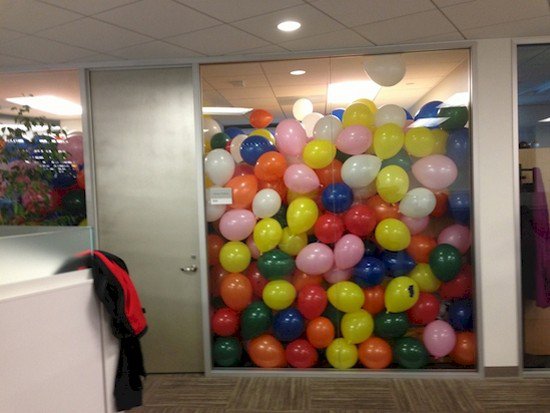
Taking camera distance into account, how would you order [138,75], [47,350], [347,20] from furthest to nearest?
[138,75] → [347,20] → [47,350]

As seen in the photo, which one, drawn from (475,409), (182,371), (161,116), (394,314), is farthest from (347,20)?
(182,371)

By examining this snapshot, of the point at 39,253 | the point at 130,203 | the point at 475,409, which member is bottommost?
the point at 475,409

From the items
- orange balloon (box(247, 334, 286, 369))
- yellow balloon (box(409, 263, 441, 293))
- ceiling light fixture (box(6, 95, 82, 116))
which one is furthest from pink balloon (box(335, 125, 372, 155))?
ceiling light fixture (box(6, 95, 82, 116))

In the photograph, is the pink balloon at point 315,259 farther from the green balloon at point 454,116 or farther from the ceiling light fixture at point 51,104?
the ceiling light fixture at point 51,104

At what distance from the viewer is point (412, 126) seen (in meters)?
3.14

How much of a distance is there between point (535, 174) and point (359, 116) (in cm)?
137

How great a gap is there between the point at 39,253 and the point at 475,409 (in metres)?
2.69

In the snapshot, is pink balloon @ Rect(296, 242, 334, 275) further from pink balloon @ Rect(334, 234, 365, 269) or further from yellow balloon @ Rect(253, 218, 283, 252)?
yellow balloon @ Rect(253, 218, 283, 252)

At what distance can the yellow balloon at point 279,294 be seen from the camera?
317cm

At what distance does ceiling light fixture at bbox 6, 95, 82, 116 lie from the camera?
3.44m

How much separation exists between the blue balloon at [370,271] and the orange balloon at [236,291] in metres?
0.82

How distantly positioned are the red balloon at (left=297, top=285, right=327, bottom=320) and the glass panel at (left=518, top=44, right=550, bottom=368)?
1484mm

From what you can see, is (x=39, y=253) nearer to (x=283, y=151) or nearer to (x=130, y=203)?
(x=130, y=203)

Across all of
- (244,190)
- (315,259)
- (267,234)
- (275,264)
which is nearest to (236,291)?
(275,264)
